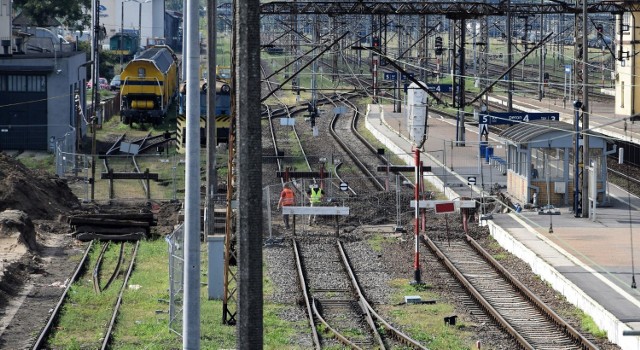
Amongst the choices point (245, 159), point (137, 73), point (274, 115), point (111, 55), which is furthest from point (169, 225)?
point (111, 55)

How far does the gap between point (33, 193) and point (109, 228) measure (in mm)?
4053

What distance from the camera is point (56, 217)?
3200cm

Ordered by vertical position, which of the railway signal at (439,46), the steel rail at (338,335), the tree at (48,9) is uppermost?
the tree at (48,9)

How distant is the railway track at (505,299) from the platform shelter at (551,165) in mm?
4364

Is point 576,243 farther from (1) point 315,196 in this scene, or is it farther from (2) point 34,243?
(2) point 34,243

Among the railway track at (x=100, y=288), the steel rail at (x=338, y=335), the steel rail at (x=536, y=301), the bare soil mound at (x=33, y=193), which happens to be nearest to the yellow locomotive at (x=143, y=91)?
the bare soil mound at (x=33, y=193)

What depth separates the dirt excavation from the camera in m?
20.3

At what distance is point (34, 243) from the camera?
89.8 ft

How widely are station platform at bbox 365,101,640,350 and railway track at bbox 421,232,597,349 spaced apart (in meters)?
0.63

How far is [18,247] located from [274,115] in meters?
39.0

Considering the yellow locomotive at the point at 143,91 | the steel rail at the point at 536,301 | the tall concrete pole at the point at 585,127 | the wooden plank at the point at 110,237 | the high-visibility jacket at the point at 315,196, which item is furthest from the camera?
the yellow locomotive at the point at 143,91

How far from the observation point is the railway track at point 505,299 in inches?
739

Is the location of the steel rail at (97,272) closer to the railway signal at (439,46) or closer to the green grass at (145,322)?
the green grass at (145,322)

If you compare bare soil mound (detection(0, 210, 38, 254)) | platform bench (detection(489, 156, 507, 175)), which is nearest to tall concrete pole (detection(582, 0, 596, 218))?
platform bench (detection(489, 156, 507, 175))
